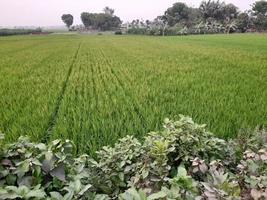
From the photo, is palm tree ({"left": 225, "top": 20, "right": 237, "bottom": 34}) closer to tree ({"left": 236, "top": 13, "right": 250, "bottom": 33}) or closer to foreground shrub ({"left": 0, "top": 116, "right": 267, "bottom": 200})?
tree ({"left": 236, "top": 13, "right": 250, "bottom": 33})

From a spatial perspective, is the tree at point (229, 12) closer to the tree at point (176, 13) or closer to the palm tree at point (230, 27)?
the palm tree at point (230, 27)

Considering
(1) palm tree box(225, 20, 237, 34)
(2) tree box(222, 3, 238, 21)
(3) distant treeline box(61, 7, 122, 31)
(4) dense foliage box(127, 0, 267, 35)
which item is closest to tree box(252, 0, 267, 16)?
(4) dense foliage box(127, 0, 267, 35)

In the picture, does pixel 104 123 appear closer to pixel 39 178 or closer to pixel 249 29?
pixel 39 178

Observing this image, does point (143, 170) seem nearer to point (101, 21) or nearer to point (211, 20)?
point (211, 20)

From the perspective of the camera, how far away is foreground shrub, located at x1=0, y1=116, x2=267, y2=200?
4.38 feet

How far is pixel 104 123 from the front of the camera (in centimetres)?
395

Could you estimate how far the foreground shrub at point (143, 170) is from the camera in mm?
1334

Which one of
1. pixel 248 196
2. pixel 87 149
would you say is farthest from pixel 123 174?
pixel 87 149

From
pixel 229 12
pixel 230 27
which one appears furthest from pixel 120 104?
pixel 229 12

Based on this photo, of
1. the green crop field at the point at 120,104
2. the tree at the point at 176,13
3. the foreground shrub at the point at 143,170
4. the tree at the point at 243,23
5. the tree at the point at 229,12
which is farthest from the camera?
the tree at the point at 176,13

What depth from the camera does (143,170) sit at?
1.80 meters

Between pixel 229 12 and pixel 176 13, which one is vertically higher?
pixel 229 12

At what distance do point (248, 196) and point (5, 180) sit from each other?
1.08 m

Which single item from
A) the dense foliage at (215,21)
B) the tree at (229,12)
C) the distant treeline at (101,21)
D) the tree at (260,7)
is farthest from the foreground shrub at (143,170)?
the distant treeline at (101,21)
